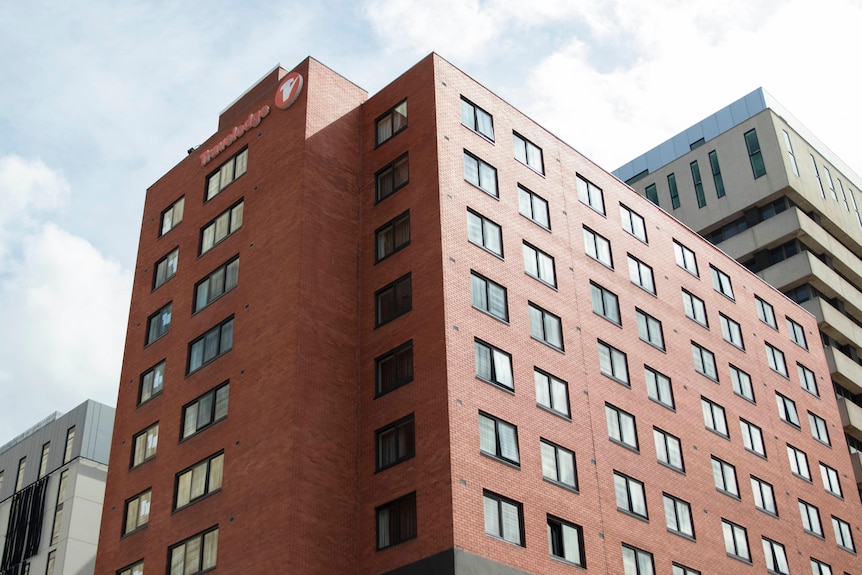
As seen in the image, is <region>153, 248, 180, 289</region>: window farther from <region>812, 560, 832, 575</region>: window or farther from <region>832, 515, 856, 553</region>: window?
<region>832, 515, 856, 553</region>: window

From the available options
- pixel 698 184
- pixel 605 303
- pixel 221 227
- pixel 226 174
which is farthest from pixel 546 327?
pixel 698 184

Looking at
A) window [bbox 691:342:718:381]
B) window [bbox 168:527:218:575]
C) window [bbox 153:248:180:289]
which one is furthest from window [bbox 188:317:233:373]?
window [bbox 691:342:718:381]

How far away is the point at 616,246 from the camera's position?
181 ft

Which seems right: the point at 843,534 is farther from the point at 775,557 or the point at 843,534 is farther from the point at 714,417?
the point at 714,417

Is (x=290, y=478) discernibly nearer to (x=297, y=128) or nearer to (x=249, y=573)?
(x=249, y=573)

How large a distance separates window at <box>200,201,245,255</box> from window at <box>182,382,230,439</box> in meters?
8.51

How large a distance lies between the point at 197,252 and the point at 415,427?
18.0 m

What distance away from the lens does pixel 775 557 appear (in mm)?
52312

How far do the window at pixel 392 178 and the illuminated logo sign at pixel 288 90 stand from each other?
5889mm

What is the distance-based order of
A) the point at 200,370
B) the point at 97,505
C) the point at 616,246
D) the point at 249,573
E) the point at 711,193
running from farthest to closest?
the point at 711,193 → the point at 97,505 → the point at 616,246 → the point at 200,370 → the point at 249,573

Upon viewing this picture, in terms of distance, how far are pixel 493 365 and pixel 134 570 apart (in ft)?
60.1

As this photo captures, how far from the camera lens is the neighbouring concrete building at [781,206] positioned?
→ 79438mm

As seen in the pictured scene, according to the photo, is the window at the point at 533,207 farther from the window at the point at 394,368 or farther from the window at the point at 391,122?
the window at the point at 394,368

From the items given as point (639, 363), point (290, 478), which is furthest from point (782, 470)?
point (290, 478)
